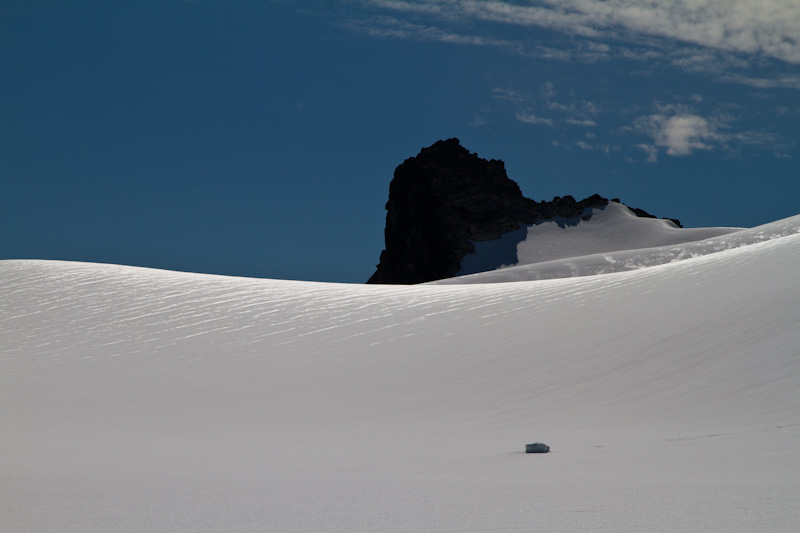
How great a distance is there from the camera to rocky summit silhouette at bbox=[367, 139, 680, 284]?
71812 mm

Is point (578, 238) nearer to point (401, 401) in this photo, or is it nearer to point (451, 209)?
point (451, 209)

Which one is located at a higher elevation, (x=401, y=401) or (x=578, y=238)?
(x=578, y=238)

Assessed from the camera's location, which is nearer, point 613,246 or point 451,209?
point 613,246

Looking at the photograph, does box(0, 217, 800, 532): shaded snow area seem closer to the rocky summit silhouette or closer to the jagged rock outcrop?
the jagged rock outcrop


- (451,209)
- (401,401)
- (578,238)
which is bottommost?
(401,401)

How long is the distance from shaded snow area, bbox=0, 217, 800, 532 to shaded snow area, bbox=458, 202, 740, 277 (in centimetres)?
5080

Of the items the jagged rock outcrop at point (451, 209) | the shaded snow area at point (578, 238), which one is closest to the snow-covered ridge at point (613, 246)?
the shaded snow area at point (578, 238)

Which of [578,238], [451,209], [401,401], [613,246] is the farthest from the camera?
[451,209]

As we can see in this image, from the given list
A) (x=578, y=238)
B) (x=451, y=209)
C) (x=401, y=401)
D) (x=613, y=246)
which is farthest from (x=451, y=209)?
(x=401, y=401)

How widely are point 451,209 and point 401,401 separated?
63.8 metres

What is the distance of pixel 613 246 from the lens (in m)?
68.8

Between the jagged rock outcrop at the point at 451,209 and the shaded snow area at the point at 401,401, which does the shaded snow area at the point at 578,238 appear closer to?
the jagged rock outcrop at the point at 451,209

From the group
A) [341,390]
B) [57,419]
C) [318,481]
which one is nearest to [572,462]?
[318,481]

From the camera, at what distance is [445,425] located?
9.11 meters
